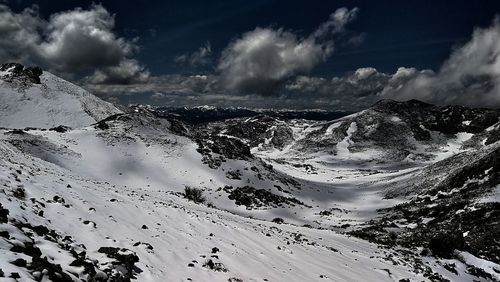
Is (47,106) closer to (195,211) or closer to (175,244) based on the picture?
(195,211)

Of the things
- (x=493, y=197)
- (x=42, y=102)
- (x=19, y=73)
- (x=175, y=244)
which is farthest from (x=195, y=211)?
(x=19, y=73)

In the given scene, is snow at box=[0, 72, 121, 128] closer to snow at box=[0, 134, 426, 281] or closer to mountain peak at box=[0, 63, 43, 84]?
mountain peak at box=[0, 63, 43, 84]

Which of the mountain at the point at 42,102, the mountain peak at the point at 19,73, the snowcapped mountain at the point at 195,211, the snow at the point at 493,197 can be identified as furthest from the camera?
the mountain peak at the point at 19,73

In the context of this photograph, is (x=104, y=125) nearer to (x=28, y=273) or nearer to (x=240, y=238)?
(x=240, y=238)

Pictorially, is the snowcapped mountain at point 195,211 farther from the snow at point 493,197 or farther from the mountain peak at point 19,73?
the mountain peak at point 19,73

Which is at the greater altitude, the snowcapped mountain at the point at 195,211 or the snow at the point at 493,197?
the snow at the point at 493,197

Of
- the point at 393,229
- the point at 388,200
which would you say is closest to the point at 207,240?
the point at 393,229

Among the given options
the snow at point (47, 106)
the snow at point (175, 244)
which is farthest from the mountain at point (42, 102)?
the snow at point (175, 244)
